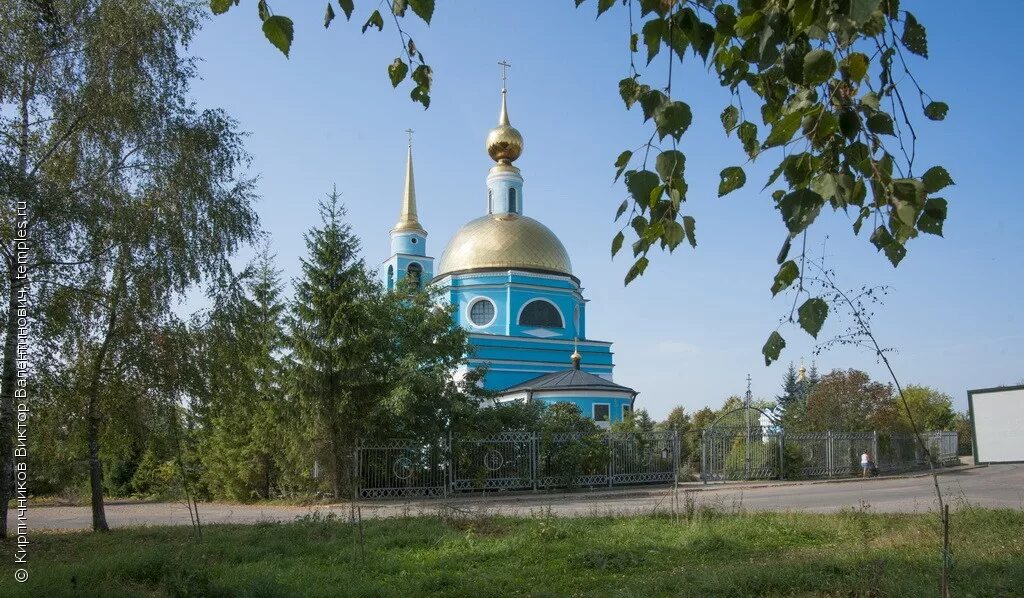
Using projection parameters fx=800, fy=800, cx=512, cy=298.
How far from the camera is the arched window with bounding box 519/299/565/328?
39.9 m

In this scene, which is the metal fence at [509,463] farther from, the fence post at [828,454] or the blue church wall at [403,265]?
the blue church wall at [403,265]

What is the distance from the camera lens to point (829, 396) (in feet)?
109

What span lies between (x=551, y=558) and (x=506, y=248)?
3288 centimetres

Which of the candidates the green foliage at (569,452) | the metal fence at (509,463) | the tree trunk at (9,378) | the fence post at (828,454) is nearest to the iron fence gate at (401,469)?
the metal fence at (509,463)

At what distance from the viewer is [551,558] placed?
8297 millimetres

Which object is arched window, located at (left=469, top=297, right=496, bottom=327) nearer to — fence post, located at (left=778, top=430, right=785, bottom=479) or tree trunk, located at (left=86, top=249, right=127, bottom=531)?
fence post, located at (left=778, top=430, right=785, bottom=479)

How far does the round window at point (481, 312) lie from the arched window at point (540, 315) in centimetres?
156

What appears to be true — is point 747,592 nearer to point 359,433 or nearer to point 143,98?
point 143,98

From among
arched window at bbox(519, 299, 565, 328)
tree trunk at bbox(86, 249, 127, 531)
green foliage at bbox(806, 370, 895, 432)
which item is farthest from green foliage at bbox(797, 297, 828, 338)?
arched window at bbox(519, 299, 565, 328)

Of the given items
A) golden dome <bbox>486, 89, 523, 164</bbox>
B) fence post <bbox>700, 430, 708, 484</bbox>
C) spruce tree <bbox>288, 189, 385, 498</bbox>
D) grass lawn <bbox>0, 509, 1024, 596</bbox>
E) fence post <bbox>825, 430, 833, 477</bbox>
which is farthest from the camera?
golden dome <bbox>486, 89, 523, 164</bbox>

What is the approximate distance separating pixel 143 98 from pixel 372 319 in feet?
26.9

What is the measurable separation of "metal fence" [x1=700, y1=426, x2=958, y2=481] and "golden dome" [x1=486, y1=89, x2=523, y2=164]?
23.7 meters

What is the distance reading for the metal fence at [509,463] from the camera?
768 inches

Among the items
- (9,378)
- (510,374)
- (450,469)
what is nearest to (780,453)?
(450,469)
